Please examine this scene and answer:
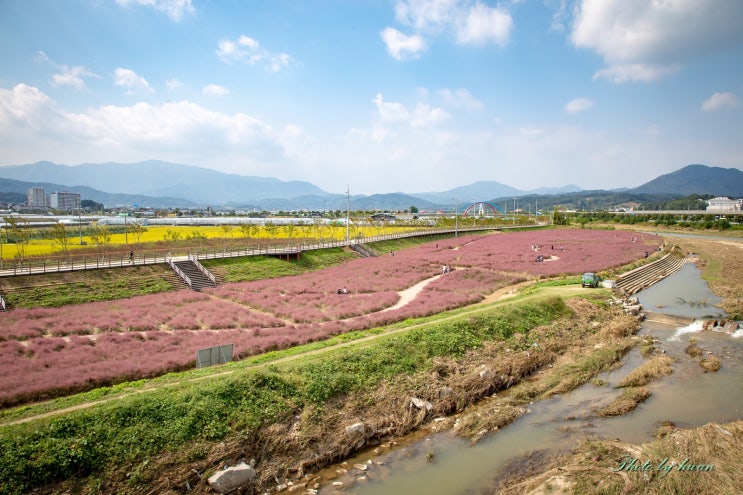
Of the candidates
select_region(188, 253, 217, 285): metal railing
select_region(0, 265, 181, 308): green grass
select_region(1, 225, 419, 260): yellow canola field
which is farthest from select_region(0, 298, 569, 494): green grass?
select_region(1, 225, 419, 260): yellow canola field

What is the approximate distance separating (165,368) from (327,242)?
187 feet

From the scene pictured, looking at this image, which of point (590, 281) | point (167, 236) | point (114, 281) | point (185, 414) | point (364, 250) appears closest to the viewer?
point (185, 414)

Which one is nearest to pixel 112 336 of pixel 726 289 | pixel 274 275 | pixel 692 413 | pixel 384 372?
pixel 384 372

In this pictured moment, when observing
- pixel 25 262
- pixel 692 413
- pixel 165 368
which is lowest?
pixel 692 413

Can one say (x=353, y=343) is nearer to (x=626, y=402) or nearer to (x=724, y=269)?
(x=626, y=402)

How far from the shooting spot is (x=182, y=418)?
54.0 feet

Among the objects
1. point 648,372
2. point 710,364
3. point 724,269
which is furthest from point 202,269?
point 724,269

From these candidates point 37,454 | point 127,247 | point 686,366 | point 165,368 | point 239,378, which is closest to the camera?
point 37,454

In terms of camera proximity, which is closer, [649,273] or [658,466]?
[658,466]

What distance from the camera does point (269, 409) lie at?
17969 mm

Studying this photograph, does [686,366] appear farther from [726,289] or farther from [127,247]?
[127,247]

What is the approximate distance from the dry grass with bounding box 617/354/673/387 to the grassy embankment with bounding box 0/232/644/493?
1.89m

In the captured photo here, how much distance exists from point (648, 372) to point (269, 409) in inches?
818

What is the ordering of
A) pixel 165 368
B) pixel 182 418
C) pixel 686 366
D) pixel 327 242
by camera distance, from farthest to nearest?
pixel 327 242 < pixel 686 366 < pixel 165 368 < pixel 182 418
